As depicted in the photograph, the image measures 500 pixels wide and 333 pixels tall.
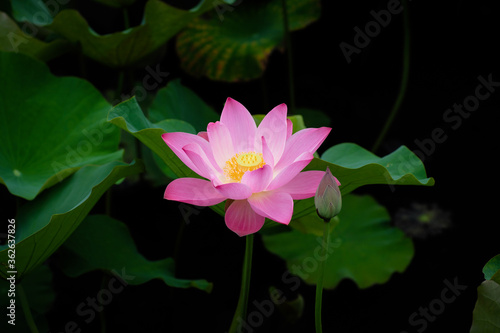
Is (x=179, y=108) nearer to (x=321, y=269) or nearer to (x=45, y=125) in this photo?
(x=45, y=125)

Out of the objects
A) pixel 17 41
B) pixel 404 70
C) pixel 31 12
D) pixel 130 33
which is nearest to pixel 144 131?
pixel 130 33

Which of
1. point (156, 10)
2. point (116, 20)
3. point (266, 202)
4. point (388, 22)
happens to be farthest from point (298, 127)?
point (116, 20)

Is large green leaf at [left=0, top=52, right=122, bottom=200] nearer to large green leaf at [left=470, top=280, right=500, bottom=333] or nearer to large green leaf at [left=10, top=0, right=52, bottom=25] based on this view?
large green leaf at [left=10, top=0, right=52, bottom=25]

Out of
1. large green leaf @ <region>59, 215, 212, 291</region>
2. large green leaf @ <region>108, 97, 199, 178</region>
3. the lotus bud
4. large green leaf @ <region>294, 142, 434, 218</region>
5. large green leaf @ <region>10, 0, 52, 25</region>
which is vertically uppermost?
large green leaf @ <region>10, 0, 52, 25</region>

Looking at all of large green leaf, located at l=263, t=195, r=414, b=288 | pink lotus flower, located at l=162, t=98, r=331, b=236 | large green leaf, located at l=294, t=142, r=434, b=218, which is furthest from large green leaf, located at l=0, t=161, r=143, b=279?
large green leaf, located at l=263, t=195, r=414, b=288

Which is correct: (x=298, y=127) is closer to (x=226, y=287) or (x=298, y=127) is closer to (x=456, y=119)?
(x=226, y=287)

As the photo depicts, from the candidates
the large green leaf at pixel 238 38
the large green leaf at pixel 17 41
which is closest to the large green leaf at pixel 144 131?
the large green leaf at pixel 17 41

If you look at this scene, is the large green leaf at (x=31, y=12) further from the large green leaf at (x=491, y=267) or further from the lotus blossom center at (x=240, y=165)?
the large green leaf at (x=491, y=267)
